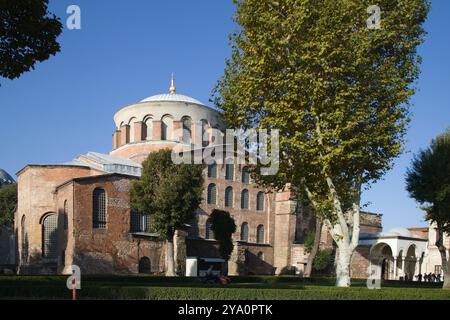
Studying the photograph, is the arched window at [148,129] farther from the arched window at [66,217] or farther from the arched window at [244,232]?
the arched window at [66,217]

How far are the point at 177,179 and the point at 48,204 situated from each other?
14.9 meters

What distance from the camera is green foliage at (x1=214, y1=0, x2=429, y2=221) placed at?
2203cm

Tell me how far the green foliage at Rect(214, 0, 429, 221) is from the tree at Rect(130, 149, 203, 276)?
13.5 metres

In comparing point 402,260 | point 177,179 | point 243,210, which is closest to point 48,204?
point 177,179

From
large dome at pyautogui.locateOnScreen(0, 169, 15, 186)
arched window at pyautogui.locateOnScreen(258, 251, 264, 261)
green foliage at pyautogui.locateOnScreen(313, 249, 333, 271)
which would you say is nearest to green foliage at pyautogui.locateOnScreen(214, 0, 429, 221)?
green foliage at pyautogui.locateOnScreen(313, 249, 333, 271)

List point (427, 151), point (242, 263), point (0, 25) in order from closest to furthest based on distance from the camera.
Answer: point (0, 25) → point (427, 151) → point (242, 263)

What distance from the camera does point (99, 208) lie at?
42.5m

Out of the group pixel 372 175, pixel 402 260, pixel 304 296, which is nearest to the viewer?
pixel 304 296

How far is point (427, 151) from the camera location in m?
35.0

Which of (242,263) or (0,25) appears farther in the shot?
(242,263)

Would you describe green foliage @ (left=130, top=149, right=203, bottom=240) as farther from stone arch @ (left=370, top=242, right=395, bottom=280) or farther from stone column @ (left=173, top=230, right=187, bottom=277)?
stone arch @ (left=370, top=242, right=395, bottom=280)

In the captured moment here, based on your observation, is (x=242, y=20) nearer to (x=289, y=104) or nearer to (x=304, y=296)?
(x=289, y=104)

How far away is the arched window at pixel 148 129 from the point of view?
56000 millimetres

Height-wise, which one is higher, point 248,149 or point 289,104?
point 289,104
